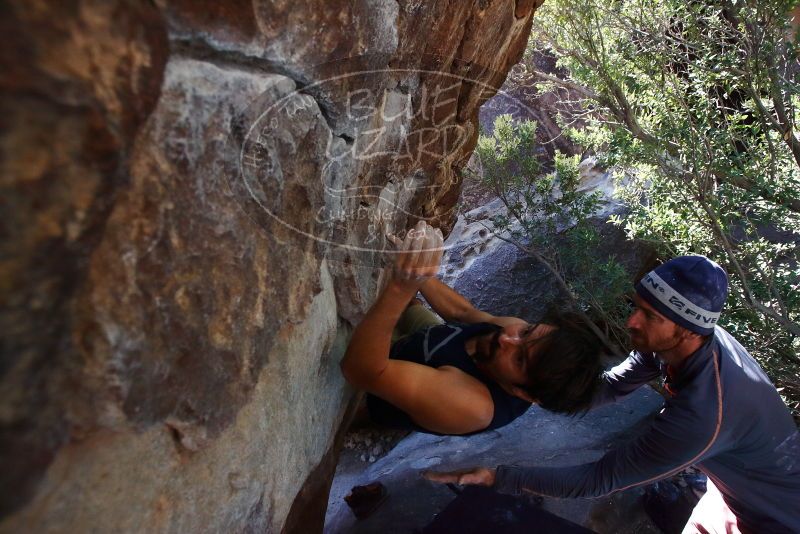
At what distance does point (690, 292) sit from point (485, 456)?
159 centimetres

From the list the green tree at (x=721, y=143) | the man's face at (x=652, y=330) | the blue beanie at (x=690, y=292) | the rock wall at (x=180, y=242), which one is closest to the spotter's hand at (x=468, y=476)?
the rock wall at (x=180, y=242)

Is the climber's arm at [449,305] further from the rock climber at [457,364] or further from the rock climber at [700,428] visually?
the rock climber at [700,428]

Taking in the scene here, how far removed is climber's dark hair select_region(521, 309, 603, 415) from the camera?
1861mm

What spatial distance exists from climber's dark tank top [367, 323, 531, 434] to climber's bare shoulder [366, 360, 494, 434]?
0.21 feet

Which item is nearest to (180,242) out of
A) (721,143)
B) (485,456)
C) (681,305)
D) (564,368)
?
(564,368)

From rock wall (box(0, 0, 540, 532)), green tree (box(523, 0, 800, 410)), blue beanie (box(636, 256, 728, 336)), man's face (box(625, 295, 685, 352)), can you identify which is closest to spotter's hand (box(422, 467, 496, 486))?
rock wall (box(0, 0, 540, 532))

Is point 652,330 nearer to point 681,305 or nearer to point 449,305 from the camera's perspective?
point 681,305

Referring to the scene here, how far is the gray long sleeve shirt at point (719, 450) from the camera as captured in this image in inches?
73.0

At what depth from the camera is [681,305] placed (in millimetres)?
1946

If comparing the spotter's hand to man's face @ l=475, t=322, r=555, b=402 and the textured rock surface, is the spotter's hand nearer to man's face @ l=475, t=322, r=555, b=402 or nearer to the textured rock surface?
man's face @ l=475, t=322, r=555, b=402

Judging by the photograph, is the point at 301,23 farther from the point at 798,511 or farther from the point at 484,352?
the point at 798,511

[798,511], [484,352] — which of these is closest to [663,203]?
[798,511]

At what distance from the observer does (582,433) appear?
3.40 meters

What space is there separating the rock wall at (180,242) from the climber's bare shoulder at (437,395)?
29 centimetres
